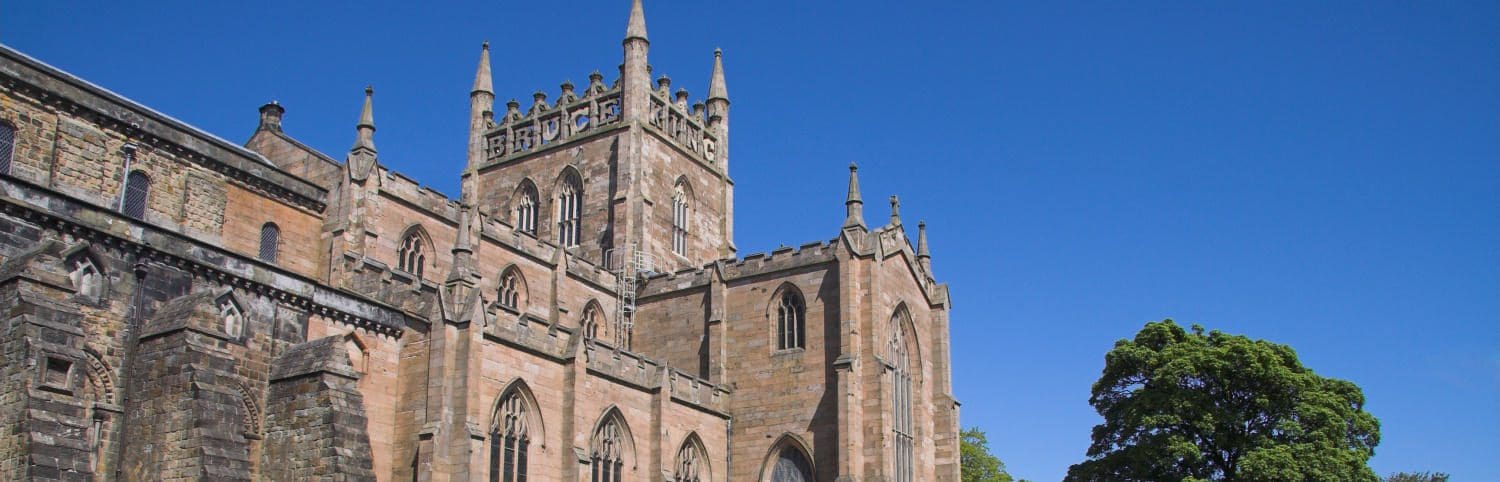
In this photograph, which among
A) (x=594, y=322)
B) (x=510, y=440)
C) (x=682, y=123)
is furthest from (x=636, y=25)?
(x=510, y=440)

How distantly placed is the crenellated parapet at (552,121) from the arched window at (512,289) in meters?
11.2

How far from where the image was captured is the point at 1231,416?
37.3 meters

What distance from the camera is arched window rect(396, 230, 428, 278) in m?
36.9

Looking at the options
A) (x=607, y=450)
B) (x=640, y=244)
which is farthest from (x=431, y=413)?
(x=640, y=244)

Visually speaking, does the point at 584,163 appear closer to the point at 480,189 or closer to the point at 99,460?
the point at 480,189

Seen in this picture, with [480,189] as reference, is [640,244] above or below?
below

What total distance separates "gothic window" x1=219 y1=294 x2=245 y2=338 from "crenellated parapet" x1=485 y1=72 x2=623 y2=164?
25407 millimetres

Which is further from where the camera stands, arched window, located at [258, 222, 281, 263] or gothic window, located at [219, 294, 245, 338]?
arched window, located at [258, 222, 281, 263]

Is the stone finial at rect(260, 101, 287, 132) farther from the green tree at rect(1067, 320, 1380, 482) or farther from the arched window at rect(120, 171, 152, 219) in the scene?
the green tree at rect(1067, 320, 1380, 482)

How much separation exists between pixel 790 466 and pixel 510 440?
11004 millimetres

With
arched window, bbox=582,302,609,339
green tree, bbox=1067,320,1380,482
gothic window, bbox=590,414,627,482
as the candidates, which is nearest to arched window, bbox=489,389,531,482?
gothic window, bbox=590,414,627,482

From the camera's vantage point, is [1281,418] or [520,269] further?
[520,269]

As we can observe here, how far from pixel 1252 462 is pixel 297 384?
24.4 metres

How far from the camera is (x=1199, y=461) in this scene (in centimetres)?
3741
